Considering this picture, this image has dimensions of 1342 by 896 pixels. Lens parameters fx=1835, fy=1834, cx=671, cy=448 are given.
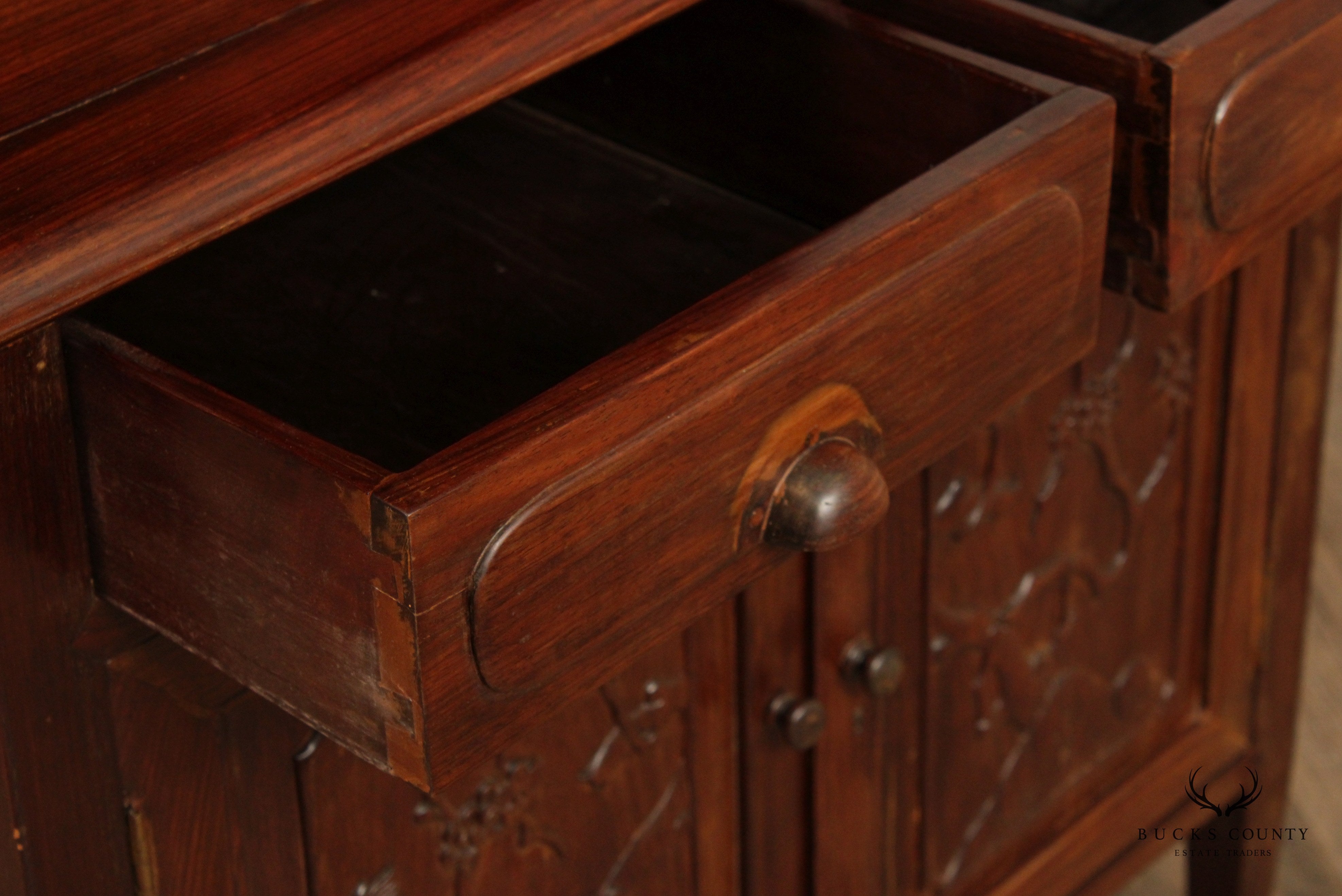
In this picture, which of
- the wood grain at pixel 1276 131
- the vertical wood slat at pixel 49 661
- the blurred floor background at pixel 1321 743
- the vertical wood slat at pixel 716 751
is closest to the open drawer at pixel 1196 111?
the wood grain at pixel 1276 131

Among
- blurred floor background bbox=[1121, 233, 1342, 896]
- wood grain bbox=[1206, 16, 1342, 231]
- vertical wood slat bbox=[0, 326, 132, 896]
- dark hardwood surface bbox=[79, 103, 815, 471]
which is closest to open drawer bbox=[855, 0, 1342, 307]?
wood grain bbox=[1206, 16, 1342, 231]

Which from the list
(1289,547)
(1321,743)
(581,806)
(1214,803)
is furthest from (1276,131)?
(1321,743)

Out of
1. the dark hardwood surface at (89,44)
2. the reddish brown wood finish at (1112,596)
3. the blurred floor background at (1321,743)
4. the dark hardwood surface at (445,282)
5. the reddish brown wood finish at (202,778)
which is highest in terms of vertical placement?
the dark hardwood surface at (89,44)

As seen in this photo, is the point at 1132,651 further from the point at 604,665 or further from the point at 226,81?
the point at 226,81

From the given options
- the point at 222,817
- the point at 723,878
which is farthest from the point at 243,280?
the point at 723,878

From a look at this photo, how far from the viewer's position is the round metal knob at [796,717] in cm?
89

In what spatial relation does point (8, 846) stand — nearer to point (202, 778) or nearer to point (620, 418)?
point (202, 778)

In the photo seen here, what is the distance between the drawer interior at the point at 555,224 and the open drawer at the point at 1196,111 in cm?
3

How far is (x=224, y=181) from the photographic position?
522 millimetres

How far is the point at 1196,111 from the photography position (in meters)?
0.69

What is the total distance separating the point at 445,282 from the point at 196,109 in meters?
0.26

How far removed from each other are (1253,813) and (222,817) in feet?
2.77

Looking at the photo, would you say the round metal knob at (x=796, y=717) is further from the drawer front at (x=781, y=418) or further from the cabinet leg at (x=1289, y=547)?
the cabinet leg at (x=1289, y=547)

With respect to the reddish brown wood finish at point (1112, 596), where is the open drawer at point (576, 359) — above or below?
above
